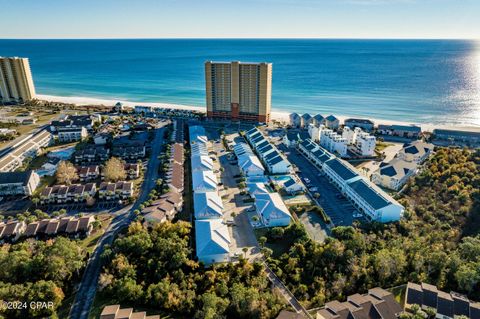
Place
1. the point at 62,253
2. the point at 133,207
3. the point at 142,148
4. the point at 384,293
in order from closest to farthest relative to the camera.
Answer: the point at 384,293, the point at 62,253, the point at 133,207, the point at 142,148

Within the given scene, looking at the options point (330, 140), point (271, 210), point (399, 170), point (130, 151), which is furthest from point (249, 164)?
point (399, 170)

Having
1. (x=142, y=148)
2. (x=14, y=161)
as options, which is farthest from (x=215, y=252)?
(x=14, y=161)

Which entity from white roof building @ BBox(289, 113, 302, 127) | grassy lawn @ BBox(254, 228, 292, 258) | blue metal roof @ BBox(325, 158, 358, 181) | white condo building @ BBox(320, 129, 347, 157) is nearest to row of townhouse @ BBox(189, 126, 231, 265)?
grassy lawn @ BBox(254, 228, 292, 258)

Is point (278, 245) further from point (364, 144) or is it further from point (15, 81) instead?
point (15, 81)

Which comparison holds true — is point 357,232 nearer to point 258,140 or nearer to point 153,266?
point 153,266

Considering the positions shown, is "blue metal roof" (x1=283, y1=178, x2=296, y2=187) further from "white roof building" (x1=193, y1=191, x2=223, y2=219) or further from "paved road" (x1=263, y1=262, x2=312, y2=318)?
"paved road" (x1=263, y1=262, x2=312, y2=318)

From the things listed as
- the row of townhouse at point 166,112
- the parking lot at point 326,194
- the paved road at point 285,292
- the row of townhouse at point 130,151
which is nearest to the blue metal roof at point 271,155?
the parking lot at point 326,194
